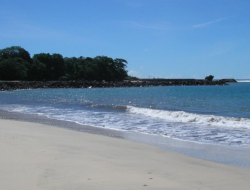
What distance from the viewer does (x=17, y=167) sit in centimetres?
489

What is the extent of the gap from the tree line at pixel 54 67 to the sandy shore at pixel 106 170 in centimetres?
8818

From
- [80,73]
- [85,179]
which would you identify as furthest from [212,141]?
[80,73]

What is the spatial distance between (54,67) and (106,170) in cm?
10596

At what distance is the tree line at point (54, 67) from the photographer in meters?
89.2

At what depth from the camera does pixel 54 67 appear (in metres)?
107

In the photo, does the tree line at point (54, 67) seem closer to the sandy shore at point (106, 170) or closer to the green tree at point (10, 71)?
the green tree at point (10, 71)

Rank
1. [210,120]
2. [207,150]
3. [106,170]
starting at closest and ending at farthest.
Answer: [106,170], [207,150], [210,120]

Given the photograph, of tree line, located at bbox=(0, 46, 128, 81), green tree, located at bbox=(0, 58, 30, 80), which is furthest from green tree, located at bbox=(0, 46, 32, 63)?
green tree, located at bbox=(0, 58, 30, 80)

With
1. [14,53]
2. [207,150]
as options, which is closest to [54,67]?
[14,53]

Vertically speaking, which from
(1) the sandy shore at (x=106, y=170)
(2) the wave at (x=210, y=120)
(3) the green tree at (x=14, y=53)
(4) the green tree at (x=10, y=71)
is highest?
(3) the green tree at (x=14, y=53)

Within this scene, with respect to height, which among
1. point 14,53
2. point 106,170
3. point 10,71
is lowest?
point 106,170

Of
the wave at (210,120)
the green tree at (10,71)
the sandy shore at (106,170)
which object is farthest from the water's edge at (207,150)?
the green tree at (10,71)

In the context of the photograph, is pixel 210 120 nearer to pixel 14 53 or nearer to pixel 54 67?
pixel 54 67

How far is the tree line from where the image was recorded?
8925cm
